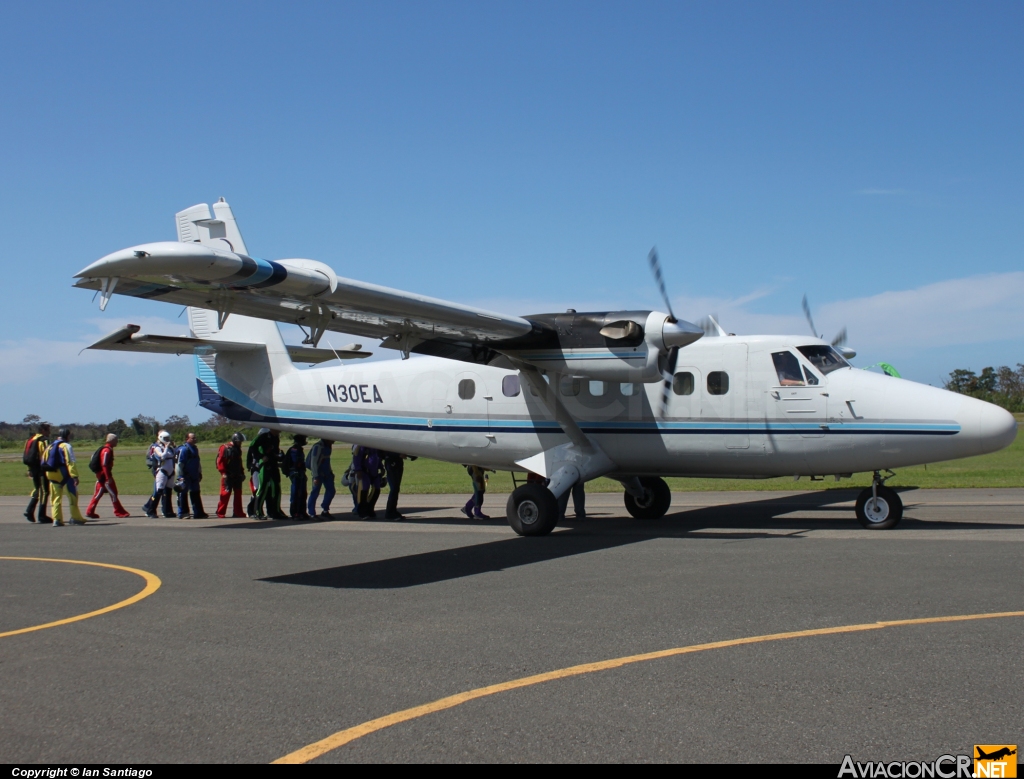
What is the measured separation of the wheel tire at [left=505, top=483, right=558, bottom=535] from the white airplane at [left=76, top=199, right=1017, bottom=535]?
0.02 metres

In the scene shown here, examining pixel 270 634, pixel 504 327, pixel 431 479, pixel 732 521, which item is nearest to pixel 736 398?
pixel 732 521

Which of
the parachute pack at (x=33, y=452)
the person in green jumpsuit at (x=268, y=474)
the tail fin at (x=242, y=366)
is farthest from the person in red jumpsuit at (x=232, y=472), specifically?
the parachute pack at (x=33, y=452)

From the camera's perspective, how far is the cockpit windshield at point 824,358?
13.5 meters

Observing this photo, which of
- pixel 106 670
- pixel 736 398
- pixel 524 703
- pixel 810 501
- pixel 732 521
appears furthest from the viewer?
pixel 810 501

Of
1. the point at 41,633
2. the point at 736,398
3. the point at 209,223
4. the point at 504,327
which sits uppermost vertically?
the point at 209,223

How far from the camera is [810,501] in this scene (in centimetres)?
1858

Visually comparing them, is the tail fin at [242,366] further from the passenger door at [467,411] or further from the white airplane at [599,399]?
the passenger door at [467,411]

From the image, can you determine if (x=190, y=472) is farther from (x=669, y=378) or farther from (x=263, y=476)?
(x=669, y=378)

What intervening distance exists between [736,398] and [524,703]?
9.68m

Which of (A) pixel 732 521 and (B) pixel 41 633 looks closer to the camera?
(B) pixel 41 633

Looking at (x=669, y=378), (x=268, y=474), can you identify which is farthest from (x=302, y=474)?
(x=669, y=378)

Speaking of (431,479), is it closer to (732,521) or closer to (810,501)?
(810,501)

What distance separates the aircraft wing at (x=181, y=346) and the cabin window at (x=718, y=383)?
6772 millimetres

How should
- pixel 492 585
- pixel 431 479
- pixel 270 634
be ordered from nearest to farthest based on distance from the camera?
1. pixel 270 634
2. pixel 492 585
3. pixel 431 479
